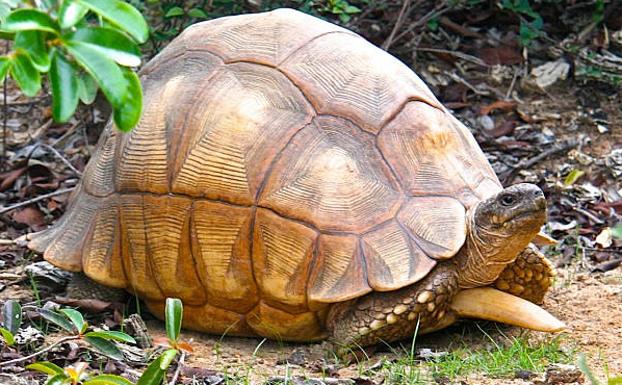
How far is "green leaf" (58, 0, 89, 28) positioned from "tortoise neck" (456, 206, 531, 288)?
2.81 metres

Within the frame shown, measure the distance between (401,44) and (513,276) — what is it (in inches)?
123

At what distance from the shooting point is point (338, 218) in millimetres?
4543

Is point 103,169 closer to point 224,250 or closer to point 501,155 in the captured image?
point 224,250

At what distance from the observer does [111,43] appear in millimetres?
2193

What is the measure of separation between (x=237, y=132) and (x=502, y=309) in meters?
1.37

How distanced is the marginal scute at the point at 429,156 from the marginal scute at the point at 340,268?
1.26 ft

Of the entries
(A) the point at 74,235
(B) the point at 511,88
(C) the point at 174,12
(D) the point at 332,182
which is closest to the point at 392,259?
(D) the point at 332,182

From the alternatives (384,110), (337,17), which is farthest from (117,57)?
(337,17)

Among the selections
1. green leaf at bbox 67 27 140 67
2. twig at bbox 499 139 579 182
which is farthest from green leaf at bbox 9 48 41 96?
twig at bbox 499 139 579 182

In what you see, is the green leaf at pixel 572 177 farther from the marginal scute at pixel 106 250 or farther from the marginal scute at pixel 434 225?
the marginal scute at pixel 106 250

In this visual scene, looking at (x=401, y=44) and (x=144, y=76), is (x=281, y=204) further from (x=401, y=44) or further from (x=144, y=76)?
(x=401, y=44)

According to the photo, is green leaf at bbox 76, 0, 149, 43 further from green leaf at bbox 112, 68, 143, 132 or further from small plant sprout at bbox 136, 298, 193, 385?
small plant sprout at bbox 136, 298, 193, 385

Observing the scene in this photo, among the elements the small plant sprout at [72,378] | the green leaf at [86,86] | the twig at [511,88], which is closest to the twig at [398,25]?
the twig at [511,88]

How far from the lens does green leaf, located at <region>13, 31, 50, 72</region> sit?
84.3 inches
